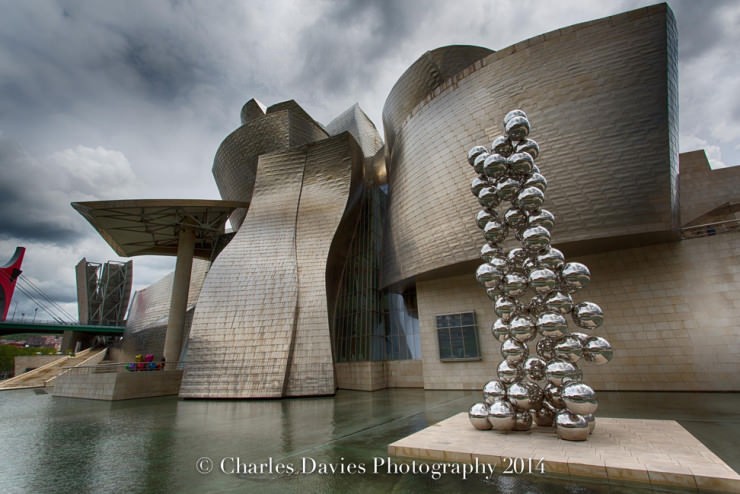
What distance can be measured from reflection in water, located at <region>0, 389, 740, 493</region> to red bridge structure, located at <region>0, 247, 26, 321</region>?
48.6 metres

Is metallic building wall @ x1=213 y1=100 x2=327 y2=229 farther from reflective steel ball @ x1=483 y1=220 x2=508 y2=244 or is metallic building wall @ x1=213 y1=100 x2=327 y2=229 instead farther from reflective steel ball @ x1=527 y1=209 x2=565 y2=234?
reflective steel ball @ x1=527 y1=209 x2=565 y2=234

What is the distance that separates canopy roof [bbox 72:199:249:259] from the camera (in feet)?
64.4

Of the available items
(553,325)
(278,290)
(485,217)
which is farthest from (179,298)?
(553,325)

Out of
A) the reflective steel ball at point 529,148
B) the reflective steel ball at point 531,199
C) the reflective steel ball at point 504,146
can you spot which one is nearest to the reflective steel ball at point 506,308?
the reflective steel ball at point 531,199

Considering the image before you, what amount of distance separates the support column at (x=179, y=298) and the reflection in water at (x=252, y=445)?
874 cm

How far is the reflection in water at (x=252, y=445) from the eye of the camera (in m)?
3.85

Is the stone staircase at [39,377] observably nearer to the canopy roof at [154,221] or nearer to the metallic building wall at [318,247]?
the canopy roof at [154,221]

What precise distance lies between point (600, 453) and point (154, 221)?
80.4 ft

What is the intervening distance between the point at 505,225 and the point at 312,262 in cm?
1146

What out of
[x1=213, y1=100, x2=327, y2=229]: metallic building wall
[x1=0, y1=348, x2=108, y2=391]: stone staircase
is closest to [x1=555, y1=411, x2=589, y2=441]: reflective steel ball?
[x1=213, y1=100, x2=327, y2=229]: metallic building wall

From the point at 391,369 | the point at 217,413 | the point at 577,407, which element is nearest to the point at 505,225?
the point at 577,407

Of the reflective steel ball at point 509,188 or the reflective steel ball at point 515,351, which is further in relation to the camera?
the reflective steel ball at point 509,188

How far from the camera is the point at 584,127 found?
477 inches

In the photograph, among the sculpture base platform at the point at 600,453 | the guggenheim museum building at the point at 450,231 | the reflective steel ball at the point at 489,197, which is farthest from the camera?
the guggenheim museum building at the point at 450,231
